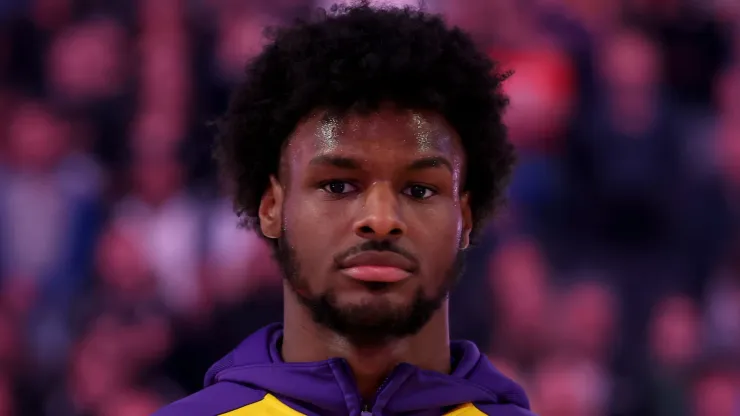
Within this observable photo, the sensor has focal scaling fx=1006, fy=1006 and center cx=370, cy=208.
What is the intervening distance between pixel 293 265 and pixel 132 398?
60.3 inches

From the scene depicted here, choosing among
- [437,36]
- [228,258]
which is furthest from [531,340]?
[437,36]

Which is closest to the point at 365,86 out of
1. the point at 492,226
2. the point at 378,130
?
the point at 378,130

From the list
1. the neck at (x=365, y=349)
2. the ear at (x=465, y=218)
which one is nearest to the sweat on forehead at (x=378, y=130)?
the ear at (x=465, y=218)

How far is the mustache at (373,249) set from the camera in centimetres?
132

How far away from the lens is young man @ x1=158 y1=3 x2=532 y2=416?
1.34 metres

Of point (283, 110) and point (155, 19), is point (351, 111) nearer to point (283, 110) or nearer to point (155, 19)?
point (283, 110)

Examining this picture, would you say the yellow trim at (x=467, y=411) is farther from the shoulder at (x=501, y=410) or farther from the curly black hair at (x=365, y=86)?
the curly black hair at (x=365, y=86)

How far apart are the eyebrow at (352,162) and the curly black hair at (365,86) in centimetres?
7

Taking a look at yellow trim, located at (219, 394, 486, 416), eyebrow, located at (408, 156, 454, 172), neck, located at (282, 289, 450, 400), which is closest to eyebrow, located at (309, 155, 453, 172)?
eyebrow, located at (408, 156, 454, 172)

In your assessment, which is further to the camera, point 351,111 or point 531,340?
point 531,340

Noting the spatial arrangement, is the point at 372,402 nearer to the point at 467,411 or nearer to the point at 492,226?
the point at 467,411

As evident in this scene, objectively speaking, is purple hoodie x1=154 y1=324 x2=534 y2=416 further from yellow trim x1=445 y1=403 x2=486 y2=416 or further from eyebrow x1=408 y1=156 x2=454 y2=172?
eyebrow x1=408 y1=156 x2=454 y2=172

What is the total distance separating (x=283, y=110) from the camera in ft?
4.70

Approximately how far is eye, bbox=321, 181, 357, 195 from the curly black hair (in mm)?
101
